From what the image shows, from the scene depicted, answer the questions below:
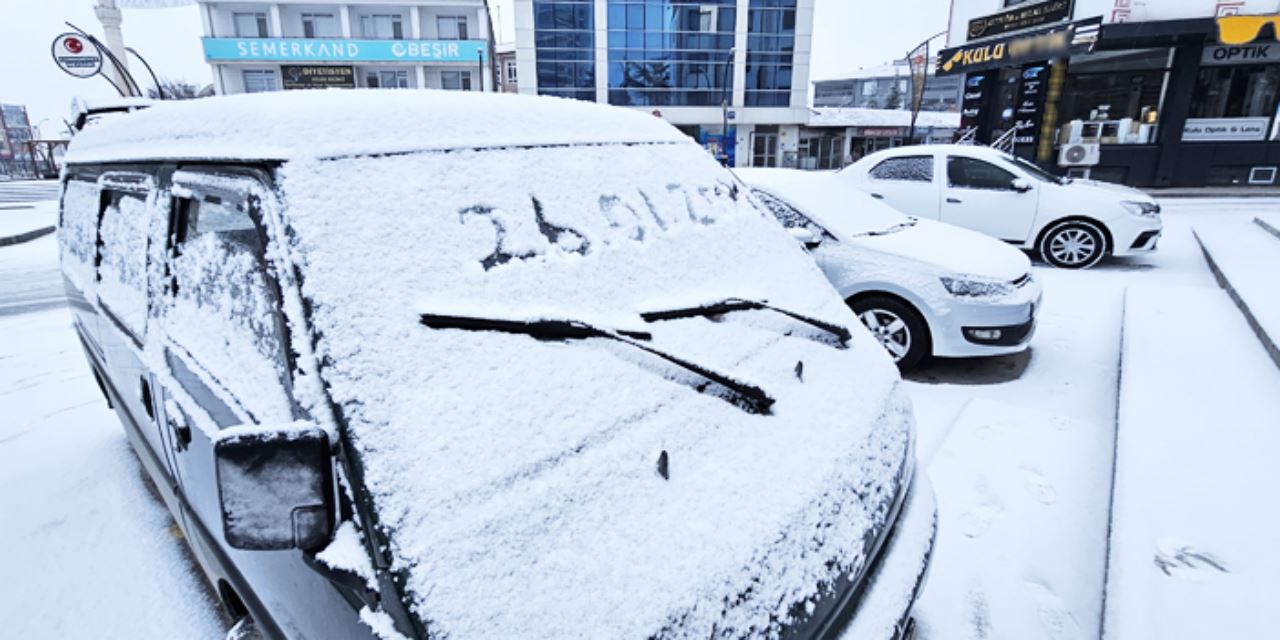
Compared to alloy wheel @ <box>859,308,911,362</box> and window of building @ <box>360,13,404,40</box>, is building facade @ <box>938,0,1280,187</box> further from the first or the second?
window of building @ <box>360,13,404,40</box>

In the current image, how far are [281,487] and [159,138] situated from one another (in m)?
1.54

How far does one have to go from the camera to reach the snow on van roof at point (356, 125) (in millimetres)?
1426

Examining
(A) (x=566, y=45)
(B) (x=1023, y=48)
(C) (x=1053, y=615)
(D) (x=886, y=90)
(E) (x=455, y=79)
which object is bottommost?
(C) (x=1053, y=615)

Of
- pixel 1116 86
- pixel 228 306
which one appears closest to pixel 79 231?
pixel 228 306

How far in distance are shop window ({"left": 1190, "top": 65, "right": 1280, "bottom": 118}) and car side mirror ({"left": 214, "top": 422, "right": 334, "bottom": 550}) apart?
23196mm

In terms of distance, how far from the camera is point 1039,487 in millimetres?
3117

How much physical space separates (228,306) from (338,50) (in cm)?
4059

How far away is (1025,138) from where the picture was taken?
1920 centimetres

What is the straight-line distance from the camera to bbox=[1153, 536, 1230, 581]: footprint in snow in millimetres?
2191

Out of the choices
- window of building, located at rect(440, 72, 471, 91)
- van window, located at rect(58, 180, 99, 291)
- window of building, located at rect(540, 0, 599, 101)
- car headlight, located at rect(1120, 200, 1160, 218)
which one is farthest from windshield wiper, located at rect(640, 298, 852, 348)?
window of building, located at rect(440, 72, 471, 91)

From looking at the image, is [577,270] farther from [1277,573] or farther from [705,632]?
[1277,573]

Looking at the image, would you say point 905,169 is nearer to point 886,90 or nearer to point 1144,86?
point 1144,86

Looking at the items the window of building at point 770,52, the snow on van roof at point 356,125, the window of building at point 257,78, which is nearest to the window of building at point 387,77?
the window of building at point 257,78

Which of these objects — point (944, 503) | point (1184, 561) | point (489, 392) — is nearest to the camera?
point (489, 392)
